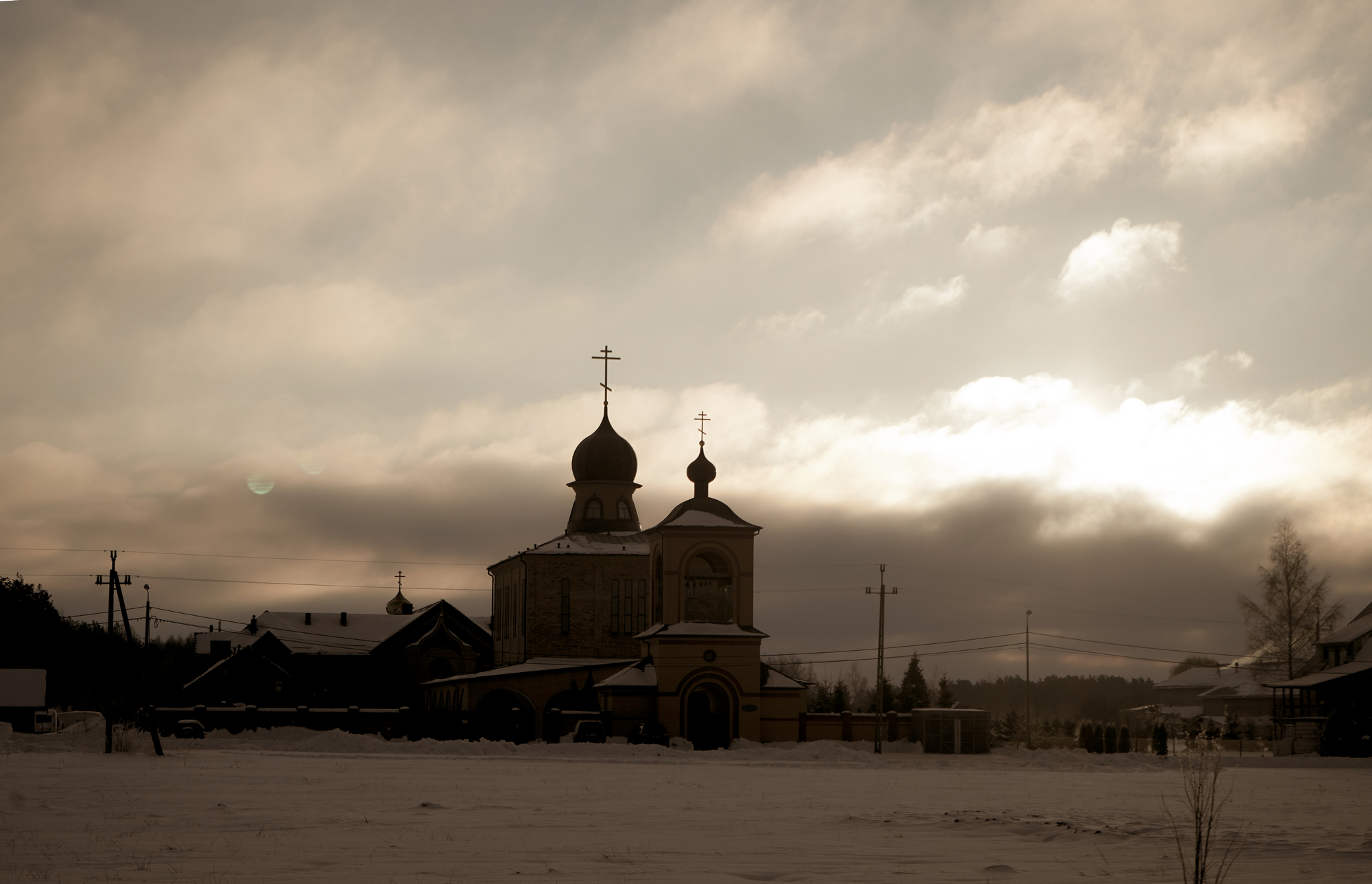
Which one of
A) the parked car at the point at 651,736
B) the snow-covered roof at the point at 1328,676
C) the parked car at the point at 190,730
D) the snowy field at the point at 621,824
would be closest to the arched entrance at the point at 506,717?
the parked car at the point at 651,736

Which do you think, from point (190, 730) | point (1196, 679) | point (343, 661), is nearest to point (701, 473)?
point (190, 730)

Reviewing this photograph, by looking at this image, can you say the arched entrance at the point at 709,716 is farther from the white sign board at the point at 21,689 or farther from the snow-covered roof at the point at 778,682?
the white sign board at the point at 21,689

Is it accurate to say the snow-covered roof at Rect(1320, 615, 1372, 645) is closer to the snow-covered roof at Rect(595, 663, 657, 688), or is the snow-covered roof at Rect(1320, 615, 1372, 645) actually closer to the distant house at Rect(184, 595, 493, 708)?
the snow-covered roof at Rect(595, 663, 657, 688)

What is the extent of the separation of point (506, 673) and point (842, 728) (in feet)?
47.0

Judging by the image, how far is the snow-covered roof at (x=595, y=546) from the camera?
55500mm

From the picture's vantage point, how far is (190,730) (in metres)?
47.5

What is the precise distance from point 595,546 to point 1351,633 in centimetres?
3395

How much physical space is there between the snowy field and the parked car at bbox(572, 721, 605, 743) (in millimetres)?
13185

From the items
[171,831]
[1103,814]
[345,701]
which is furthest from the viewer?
[345,701]

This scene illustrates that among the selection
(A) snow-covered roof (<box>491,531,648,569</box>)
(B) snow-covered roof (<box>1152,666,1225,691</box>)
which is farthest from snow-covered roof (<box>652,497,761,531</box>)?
(B) snow-covered roof (<box>1152,666,1225,691</box>)

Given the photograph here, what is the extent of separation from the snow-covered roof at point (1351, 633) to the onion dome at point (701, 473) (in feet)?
94.3

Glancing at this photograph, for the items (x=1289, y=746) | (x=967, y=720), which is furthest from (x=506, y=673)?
(x=1289, y=746)

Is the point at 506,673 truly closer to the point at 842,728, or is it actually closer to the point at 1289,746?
the point at 842,728

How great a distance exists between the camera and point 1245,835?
15.6 m
